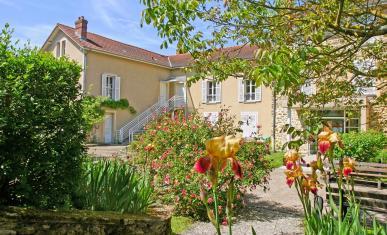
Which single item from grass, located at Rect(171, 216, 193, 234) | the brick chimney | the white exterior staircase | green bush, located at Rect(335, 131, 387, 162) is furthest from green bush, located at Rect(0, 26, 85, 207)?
the brick chimney

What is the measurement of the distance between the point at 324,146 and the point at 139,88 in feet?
75.6

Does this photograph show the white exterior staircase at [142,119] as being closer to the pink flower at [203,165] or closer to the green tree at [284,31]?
the green tree at [284,31]

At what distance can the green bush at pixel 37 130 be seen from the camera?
3.18 metres

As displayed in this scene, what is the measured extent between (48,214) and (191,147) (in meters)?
3.48

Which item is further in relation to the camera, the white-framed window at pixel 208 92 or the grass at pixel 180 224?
the white-framed window at pixel 208 92

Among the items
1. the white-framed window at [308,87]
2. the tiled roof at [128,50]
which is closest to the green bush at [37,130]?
the white-framed window at [308,87]

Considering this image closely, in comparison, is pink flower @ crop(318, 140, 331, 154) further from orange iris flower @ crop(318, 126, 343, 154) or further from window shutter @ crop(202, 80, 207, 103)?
window shutter @ crop(202, 80, 207, 103)

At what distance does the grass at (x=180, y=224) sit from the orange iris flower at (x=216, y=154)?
402 centimetres

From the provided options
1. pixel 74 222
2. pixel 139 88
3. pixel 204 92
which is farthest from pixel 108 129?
pixel 74 222

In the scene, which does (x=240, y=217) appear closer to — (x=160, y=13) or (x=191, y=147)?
(x=191, y=147)

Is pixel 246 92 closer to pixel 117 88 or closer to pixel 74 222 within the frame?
pixel 117 88

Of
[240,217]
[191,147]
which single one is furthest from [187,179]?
[240,217]

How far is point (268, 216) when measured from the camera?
6184 millimetres

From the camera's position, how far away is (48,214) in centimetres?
309
